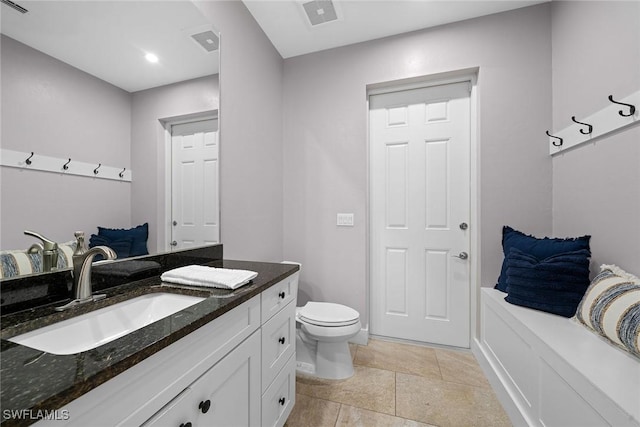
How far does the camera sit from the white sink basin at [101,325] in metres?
0.69

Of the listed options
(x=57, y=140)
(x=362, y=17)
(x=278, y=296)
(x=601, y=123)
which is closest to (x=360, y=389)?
(x=278, y=296)

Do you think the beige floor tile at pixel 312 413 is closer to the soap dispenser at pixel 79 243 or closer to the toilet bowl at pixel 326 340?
the toilet bowl at pixel 326 340

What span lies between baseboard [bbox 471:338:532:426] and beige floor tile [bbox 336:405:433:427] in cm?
47

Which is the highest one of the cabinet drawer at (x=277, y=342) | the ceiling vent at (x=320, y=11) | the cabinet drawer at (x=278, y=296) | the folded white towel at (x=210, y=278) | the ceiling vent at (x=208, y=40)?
the ceiling vent at (x=320, y=11)

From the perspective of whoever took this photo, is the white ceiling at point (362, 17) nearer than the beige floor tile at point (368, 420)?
No

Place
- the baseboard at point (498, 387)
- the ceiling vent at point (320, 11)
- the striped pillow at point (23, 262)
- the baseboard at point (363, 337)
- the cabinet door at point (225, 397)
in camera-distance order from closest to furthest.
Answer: the cabinet door at point (225, 397) → the striped pillow at point (23, 262) → the baseboard at point (498, 387) → the ceiling vent at point (320, 11) → the baseboard at point (363, 337)

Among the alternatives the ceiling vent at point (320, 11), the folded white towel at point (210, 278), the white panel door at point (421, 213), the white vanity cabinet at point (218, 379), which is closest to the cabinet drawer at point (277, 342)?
the white vanity cabinet at point (218, 379)

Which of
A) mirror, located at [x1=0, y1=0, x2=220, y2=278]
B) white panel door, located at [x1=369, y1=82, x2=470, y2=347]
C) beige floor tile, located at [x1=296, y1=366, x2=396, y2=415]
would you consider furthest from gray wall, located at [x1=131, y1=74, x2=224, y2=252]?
white panel door, located at [x1=369, y1=82, x2=470, y2=347]

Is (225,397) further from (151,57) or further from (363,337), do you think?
(363,337)

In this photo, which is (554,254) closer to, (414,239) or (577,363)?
(577,363)

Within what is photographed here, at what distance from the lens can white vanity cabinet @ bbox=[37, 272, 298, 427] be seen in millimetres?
537

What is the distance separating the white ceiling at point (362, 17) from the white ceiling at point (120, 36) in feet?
2.29

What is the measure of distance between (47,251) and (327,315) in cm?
148

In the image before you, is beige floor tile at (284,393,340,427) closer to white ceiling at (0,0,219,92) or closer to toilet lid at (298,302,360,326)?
toilet lid at (298,302,360,326)
